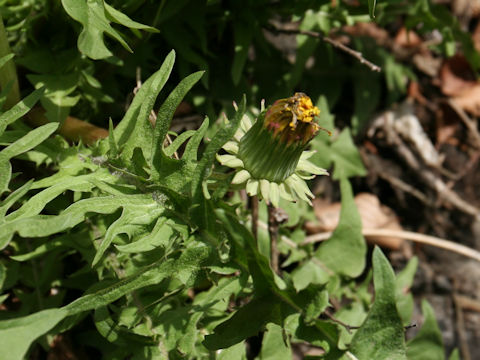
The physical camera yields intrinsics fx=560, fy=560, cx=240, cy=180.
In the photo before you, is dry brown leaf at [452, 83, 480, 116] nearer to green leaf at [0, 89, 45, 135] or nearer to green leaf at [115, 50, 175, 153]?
green leaf at [115, 50, 175, 153]

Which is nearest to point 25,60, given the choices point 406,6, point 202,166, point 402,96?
point 202,166

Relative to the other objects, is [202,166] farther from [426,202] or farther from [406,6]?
[426,202]

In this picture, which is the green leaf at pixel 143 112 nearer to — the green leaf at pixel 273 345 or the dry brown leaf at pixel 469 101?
the green leaf at pixel 273 345

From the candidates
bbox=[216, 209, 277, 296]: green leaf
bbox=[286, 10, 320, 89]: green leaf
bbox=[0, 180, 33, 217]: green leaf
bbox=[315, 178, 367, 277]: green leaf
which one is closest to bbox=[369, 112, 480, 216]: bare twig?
bbox=[286, 10, 320, 89]: green leaf

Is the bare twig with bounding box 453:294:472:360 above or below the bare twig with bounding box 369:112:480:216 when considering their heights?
below

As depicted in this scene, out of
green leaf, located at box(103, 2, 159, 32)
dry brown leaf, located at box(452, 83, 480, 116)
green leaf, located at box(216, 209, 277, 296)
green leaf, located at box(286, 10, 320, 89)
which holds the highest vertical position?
green leaf, located at box(103, 2, 159, 32)

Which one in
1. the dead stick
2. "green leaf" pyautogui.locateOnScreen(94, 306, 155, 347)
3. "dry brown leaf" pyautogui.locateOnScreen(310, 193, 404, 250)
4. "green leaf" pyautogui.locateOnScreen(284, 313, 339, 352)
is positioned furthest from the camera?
"dry brown leaf" pyautogui.locateOnScreen(310, 193, 404, 250)
